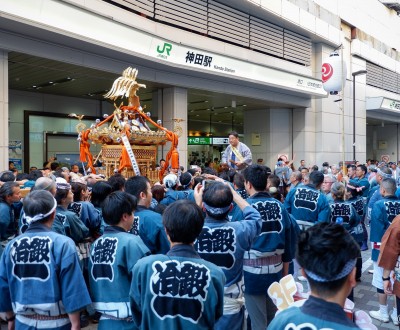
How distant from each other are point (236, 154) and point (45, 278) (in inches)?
233

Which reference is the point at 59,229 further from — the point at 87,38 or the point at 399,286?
the point at 87,38

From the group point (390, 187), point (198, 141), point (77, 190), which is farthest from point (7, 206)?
point (198, 141)

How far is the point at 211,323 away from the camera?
2.09 m

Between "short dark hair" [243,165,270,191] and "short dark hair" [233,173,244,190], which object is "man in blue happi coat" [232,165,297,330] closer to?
"short dark hair" [243,165,270,191]

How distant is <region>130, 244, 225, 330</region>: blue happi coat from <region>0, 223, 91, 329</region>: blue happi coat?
60 cm

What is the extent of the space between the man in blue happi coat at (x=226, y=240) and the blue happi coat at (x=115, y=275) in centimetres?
47

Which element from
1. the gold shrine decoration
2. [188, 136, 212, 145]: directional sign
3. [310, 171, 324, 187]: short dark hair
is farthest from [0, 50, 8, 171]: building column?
[188, 136, 212, 145]: directional sign

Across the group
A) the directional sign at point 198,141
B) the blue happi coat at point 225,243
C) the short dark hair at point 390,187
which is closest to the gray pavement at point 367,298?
the short dark hair at point 390,187

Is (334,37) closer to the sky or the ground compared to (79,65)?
closer to the sky

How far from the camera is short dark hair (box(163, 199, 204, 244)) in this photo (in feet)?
6.93

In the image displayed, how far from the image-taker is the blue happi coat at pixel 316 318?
1.41 metres

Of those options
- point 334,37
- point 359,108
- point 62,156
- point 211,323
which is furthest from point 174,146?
point 359,108

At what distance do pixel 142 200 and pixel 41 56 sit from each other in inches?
271

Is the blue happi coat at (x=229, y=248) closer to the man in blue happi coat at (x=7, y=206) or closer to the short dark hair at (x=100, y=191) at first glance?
the short dark hair at (x=100, y=191)
